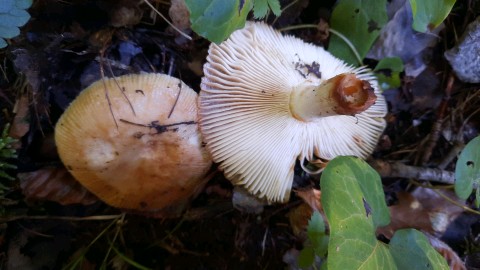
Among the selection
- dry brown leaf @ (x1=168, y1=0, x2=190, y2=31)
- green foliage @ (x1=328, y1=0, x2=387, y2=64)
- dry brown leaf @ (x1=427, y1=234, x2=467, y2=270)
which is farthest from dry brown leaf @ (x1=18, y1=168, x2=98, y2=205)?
Answer: dry brown leaf @ (x1=427, y1=234, x2=467, y2=270)

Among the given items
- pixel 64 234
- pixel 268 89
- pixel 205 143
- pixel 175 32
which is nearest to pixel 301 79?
pixel 268 89

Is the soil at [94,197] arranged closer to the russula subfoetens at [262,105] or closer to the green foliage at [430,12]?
the russula subfoetens at [262,105]

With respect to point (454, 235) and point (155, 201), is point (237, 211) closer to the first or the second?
point (155, 201)

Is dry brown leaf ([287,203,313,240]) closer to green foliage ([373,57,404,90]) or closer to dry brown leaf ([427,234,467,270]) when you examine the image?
dry brown leaf ([427,234,467,270])

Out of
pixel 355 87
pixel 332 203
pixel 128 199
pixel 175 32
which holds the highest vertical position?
pixel 175 32

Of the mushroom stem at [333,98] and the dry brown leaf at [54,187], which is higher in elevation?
the mushroom stem at [333,98]

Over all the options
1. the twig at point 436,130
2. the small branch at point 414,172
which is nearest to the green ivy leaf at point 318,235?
the small branch at point 414,172

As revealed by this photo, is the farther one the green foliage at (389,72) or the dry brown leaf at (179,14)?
the green foliage at (389,72)
